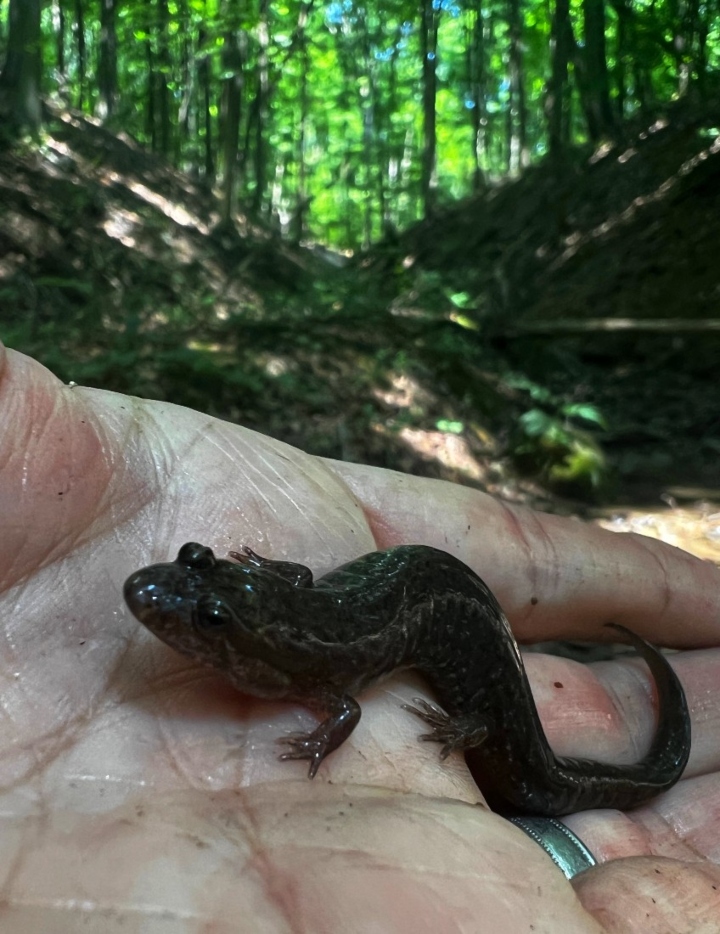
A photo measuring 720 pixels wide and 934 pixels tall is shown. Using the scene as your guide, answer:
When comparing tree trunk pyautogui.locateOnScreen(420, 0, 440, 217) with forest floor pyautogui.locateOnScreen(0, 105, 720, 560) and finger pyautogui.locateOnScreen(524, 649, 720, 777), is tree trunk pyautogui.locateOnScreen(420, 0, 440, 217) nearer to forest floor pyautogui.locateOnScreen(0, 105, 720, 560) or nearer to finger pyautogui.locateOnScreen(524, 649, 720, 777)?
forest floor pyautogui.locateOnScreen(0, 105, 720, 560)

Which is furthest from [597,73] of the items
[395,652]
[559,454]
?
[395,652]

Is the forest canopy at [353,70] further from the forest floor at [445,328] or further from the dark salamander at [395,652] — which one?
the dark salamander at [395,652]

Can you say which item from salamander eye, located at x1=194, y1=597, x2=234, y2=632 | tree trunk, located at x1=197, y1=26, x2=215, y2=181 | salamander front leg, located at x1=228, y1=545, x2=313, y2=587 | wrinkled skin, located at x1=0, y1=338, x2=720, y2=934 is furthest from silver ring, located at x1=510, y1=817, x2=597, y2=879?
tree trunk, located at x1=197, y1=26, x2=215, y2=181

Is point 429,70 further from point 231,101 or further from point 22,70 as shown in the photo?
point 22,70

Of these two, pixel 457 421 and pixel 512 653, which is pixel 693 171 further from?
pixel 512 653

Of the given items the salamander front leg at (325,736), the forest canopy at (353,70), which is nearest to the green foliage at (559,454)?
the salamander front leg at (325,736)

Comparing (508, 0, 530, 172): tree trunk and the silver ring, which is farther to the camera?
(508, 0, 530, 172): tree trunk
